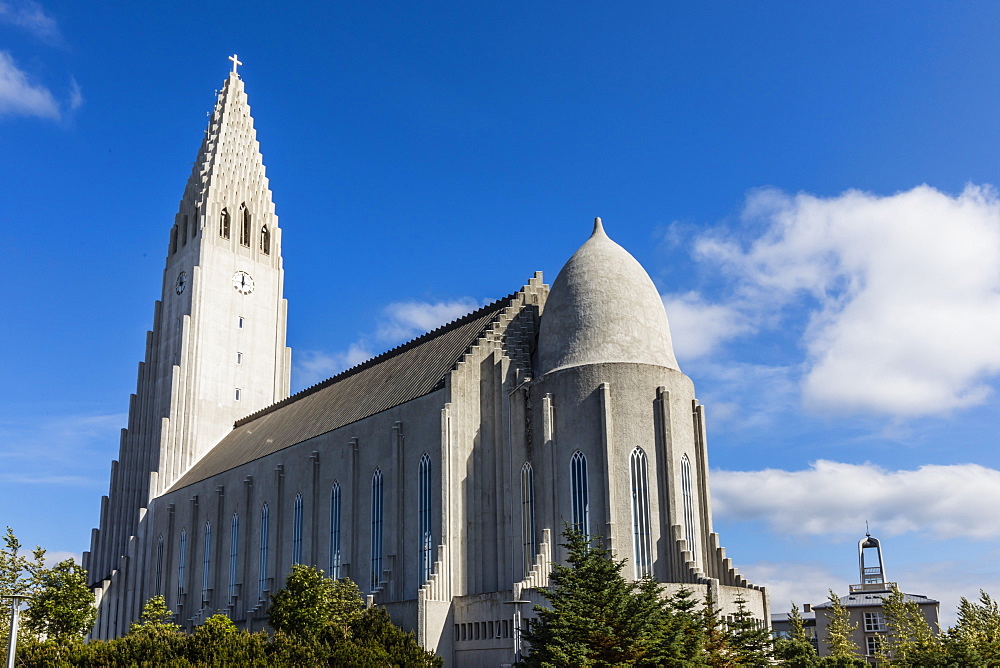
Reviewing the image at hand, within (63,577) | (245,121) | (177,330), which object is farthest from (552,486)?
(245,121)

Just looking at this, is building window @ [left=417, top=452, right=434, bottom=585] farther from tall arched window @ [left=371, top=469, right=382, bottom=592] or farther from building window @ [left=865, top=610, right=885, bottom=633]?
building window @ [left=865, top=610, right=885, bottom=633]

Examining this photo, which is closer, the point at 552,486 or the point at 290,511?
the point at 552,486

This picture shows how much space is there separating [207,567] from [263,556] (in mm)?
7335

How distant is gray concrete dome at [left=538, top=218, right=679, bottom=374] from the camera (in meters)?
43.9

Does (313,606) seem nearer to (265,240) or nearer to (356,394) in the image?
(356,394)

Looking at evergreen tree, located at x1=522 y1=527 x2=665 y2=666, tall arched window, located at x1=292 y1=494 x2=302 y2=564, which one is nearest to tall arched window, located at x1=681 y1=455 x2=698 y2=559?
evergreen tree, located at x1=522 y1=527 x2=665 y2=666

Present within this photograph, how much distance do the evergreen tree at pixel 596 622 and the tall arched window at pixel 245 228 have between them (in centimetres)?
5345

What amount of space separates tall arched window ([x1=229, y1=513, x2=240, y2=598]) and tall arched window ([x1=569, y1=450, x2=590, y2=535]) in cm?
2504

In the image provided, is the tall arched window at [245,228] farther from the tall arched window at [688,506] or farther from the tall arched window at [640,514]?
the tall arched window at [688,506]

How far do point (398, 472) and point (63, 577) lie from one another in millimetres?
16057

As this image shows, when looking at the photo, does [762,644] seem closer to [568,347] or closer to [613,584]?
[613,584]

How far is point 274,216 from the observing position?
81.2m

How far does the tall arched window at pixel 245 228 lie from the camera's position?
78.6 metres

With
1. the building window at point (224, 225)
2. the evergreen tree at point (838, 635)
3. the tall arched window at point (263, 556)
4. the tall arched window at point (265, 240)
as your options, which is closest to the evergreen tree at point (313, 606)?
the tall arched window at point (263, 556)
